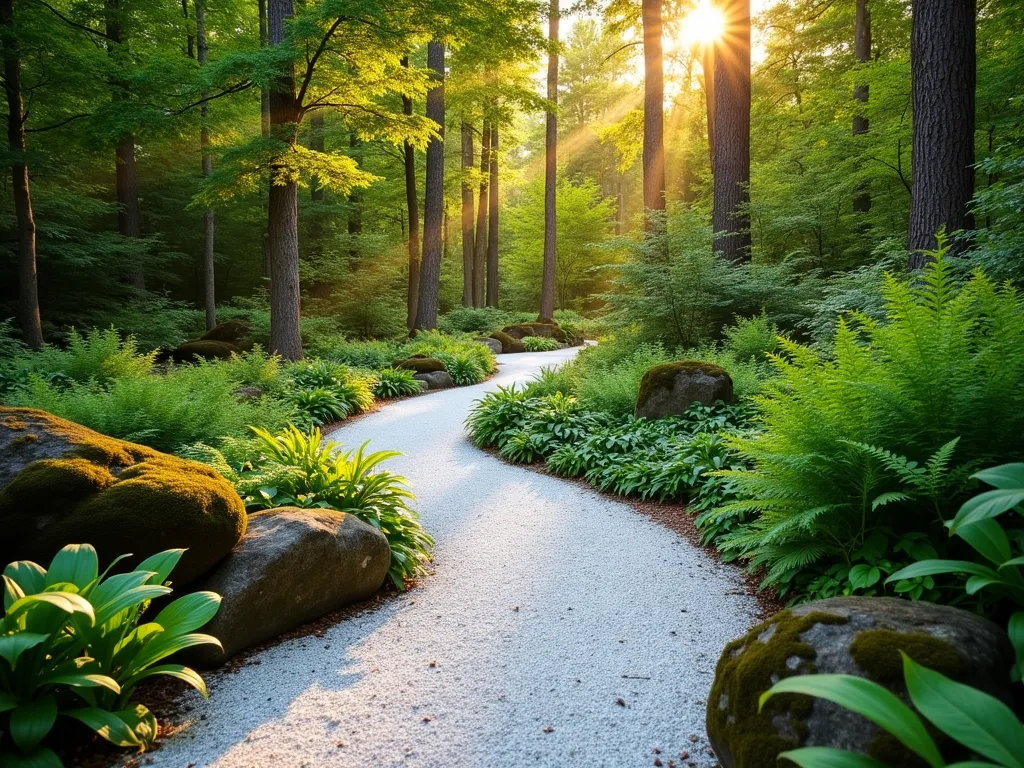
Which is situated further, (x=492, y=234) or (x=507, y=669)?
(x=492, y=234)

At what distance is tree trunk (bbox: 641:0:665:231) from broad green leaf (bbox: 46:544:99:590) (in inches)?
456

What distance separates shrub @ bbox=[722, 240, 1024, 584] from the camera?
256 centimetres

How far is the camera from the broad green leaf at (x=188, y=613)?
240 cm

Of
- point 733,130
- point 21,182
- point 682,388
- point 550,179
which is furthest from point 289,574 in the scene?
point 550,179

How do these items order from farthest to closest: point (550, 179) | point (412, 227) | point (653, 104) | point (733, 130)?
1. point (550, 179)
2. point (412, 227)
3. point (653, 104)
4. point (733, 130)

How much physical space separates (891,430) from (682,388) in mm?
3883

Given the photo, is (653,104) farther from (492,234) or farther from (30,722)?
(30,722)

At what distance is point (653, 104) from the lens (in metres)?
12.8

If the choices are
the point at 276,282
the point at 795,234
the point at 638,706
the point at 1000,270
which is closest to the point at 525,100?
the point at 795,234

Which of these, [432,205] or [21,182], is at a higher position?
[432,205]

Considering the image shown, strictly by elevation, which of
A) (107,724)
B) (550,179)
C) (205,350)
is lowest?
(107,724)

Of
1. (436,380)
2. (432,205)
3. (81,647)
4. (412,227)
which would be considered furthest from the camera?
(412,227)

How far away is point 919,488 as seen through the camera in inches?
99.2

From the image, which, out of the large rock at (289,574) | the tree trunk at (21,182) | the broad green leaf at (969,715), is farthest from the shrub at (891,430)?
the tree trunk at (21,182)
